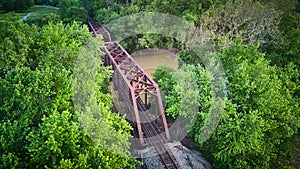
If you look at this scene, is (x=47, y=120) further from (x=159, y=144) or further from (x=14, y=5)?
(x=14, y=5)

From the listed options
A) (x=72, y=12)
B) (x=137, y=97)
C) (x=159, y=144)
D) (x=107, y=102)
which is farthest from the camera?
(x=72, y=12)

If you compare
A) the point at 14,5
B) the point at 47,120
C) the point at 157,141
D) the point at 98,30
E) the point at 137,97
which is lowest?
the point at 157,141

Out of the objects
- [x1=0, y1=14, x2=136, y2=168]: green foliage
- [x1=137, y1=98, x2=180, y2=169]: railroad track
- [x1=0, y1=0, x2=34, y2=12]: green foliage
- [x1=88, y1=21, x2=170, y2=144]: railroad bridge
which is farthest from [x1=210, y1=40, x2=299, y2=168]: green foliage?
[x1=0, y1=0, x2=34, y2=12]: green foliage

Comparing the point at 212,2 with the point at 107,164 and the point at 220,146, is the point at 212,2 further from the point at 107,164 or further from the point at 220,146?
the point at 107,164

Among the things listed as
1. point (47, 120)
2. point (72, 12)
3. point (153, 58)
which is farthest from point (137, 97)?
point (72, 12)

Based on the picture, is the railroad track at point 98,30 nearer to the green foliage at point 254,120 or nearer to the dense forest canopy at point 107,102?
the dense forest canopy at point 107,102

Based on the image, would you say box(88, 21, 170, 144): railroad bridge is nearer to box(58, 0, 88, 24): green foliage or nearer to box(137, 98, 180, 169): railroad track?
box(137, 98, 180, 169): railroad track

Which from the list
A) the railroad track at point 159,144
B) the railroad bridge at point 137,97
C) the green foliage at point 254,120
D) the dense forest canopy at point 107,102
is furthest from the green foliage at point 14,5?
the green foliage at point 254,120
